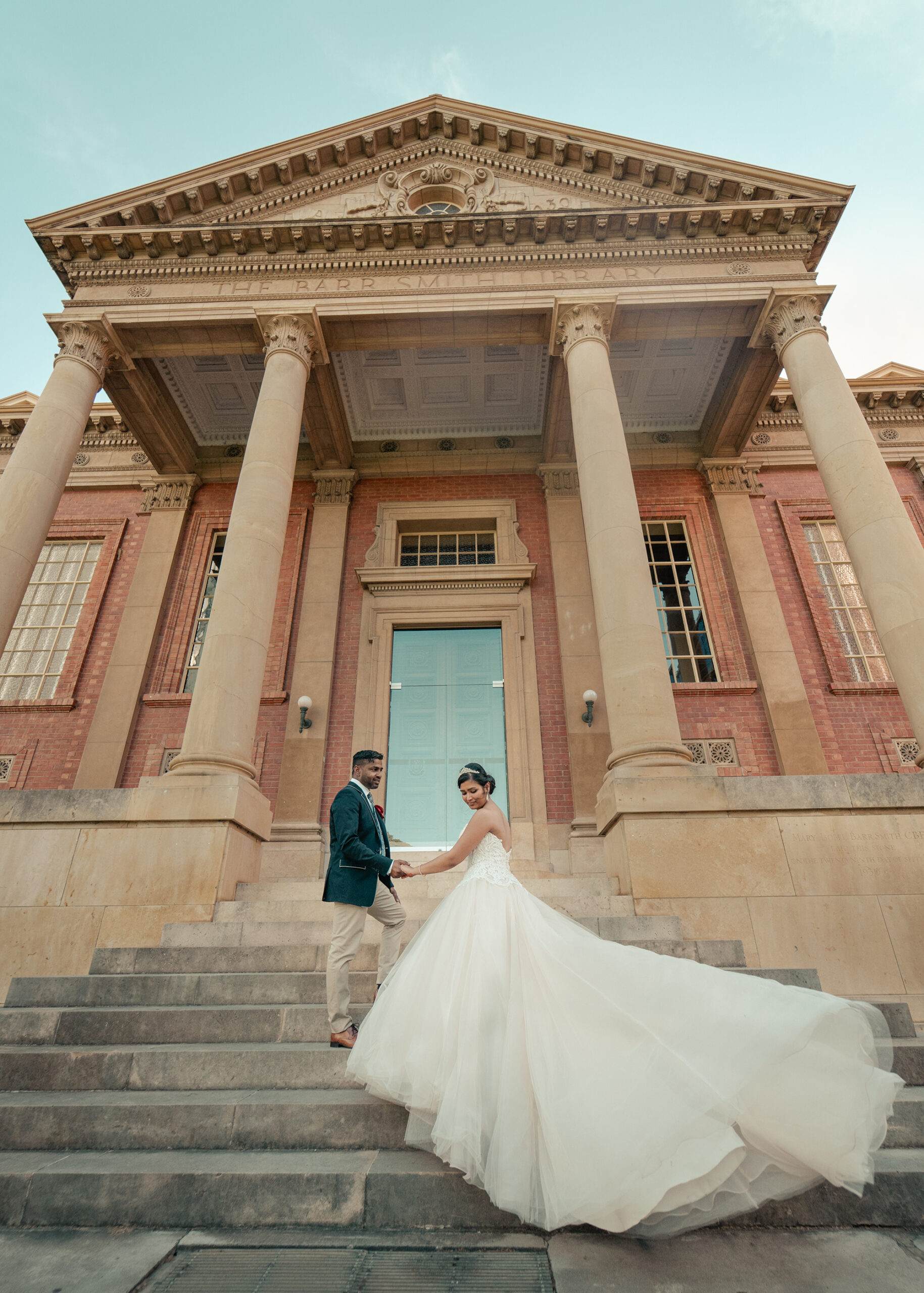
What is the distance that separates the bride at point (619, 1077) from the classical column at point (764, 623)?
8.75 metres

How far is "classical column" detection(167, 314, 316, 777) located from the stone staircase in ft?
6.83

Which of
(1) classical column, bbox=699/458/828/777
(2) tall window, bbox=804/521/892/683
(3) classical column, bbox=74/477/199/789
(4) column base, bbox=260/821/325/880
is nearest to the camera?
(4) column base, bbox=260/821/325/880

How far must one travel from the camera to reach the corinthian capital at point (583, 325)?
418 inches

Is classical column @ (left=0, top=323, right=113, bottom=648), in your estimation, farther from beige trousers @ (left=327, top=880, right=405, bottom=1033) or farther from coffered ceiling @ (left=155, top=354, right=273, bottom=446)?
beige trousers @ (left=327, top=880, right=405, bottom=1033)

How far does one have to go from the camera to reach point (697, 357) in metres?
13.0

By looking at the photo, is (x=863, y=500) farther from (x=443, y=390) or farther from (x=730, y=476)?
(x=443, y=390)

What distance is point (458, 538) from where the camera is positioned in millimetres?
14344

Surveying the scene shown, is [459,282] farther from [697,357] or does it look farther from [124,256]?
[124,256]

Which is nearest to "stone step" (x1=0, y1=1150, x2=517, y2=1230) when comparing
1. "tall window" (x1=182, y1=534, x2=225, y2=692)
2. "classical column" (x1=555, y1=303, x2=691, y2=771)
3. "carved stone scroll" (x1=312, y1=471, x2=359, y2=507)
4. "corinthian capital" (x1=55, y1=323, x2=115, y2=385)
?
"classical column" (x1=555, y1=303, x2=691, y2=771)

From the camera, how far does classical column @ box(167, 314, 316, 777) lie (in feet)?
25.5

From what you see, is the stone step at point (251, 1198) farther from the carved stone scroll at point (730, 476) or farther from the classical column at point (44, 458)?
the carved stone scroll at point (730, 476)

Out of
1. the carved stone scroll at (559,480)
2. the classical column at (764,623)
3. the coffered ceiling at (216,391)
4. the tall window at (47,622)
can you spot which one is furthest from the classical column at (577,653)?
the tall window at (47,622)

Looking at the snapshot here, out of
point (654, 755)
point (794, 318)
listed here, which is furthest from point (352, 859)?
point (794, 318)

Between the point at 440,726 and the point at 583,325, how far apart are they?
7.21 meters
